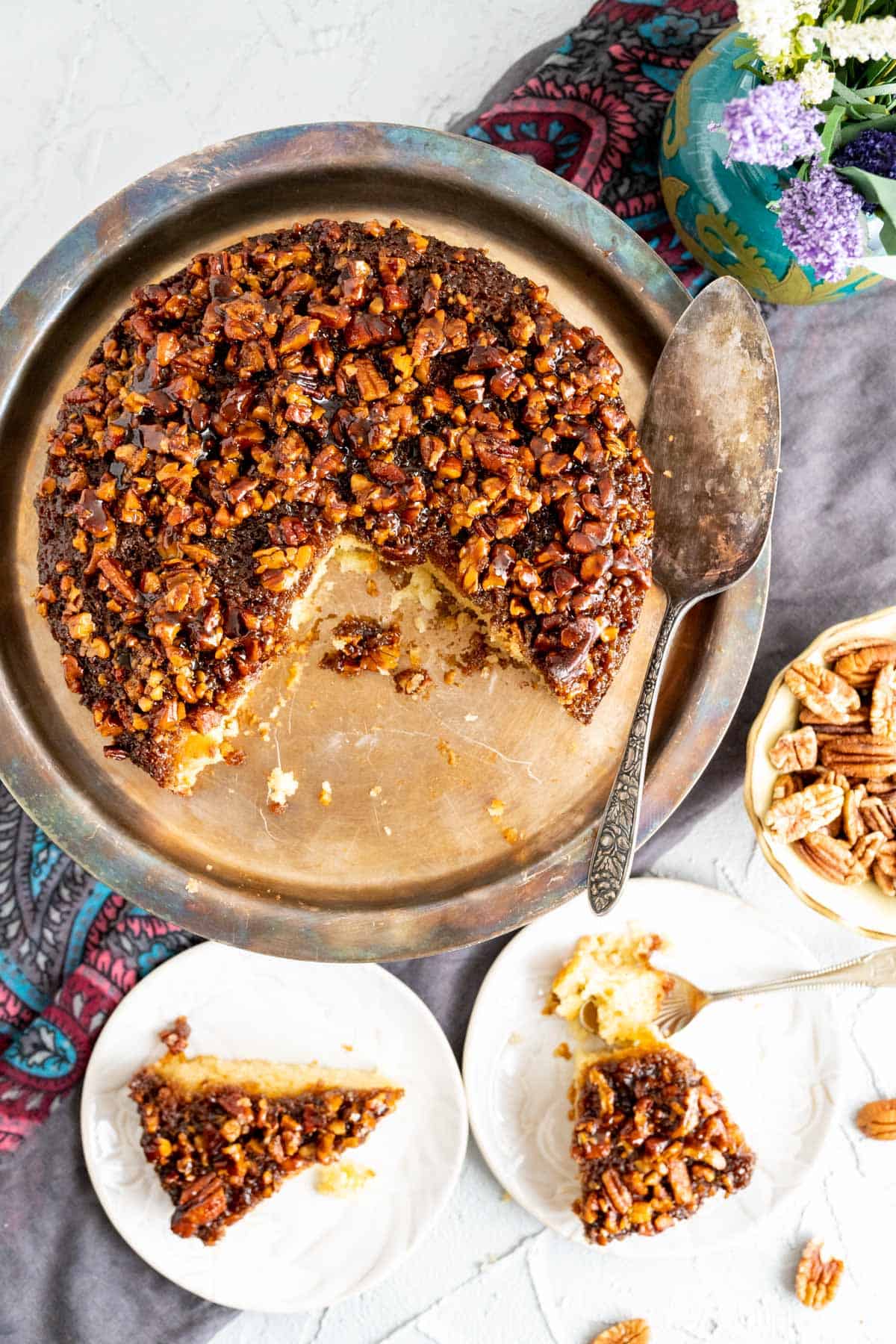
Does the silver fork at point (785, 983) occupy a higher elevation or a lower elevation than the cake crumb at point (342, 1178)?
lower

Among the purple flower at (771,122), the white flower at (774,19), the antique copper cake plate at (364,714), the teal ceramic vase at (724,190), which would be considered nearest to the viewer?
the white flower at (774,19)

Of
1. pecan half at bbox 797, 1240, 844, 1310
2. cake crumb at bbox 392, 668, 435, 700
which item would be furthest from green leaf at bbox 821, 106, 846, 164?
pecan half at bbox 797, 1240, 844, 1310

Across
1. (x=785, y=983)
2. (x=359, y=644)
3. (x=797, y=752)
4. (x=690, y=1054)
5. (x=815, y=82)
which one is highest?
(x=815, y=82)

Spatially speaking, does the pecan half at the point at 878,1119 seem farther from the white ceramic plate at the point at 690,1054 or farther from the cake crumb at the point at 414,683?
the cake crumb at the point at 414,683

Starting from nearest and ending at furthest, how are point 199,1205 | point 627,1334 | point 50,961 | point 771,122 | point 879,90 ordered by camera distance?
point 771,122 < point 879,90 < point 199,1205 < point 50,961 < point 627,1334

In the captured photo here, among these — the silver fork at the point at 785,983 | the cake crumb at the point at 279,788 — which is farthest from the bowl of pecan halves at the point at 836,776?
the cake crumb at the point at 279,788

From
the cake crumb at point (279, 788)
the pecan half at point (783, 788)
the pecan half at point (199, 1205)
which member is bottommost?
the pecan half at point (783, 788)

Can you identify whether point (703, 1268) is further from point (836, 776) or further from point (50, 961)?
point (50, 961)

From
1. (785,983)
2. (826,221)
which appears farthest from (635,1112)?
(826,221)
